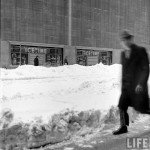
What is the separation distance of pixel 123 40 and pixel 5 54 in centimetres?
Result: 2136

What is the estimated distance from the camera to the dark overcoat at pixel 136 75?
9.14 ft

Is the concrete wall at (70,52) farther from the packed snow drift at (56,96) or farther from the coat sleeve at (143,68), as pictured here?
the coat sleeve at (143,68)

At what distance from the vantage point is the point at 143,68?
2.77m

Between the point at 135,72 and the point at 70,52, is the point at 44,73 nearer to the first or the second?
the point at 70,52

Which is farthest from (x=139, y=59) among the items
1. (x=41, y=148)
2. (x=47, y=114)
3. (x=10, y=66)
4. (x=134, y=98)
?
(x=10, y=66)

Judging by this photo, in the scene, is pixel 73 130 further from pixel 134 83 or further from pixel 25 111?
pixel 134 83

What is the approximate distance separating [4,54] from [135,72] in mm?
21405

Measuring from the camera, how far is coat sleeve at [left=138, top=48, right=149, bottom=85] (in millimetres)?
Result: 2764

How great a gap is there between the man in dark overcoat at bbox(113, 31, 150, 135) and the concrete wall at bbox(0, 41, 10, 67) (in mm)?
20663

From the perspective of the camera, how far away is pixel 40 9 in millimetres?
23531

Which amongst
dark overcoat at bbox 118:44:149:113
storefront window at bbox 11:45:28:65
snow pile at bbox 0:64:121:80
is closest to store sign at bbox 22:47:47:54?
storefront window at bbox 11:45:28:65

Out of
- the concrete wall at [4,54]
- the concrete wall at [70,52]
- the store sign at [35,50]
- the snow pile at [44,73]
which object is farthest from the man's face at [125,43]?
the concrete wall at [4,54]

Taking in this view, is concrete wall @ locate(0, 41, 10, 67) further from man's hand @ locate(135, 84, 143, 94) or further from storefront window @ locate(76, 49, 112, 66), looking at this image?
man's hand @ locate(135, 84, 143, 94)

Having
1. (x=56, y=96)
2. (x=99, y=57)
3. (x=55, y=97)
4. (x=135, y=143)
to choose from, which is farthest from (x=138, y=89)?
(x=56, y=96)
